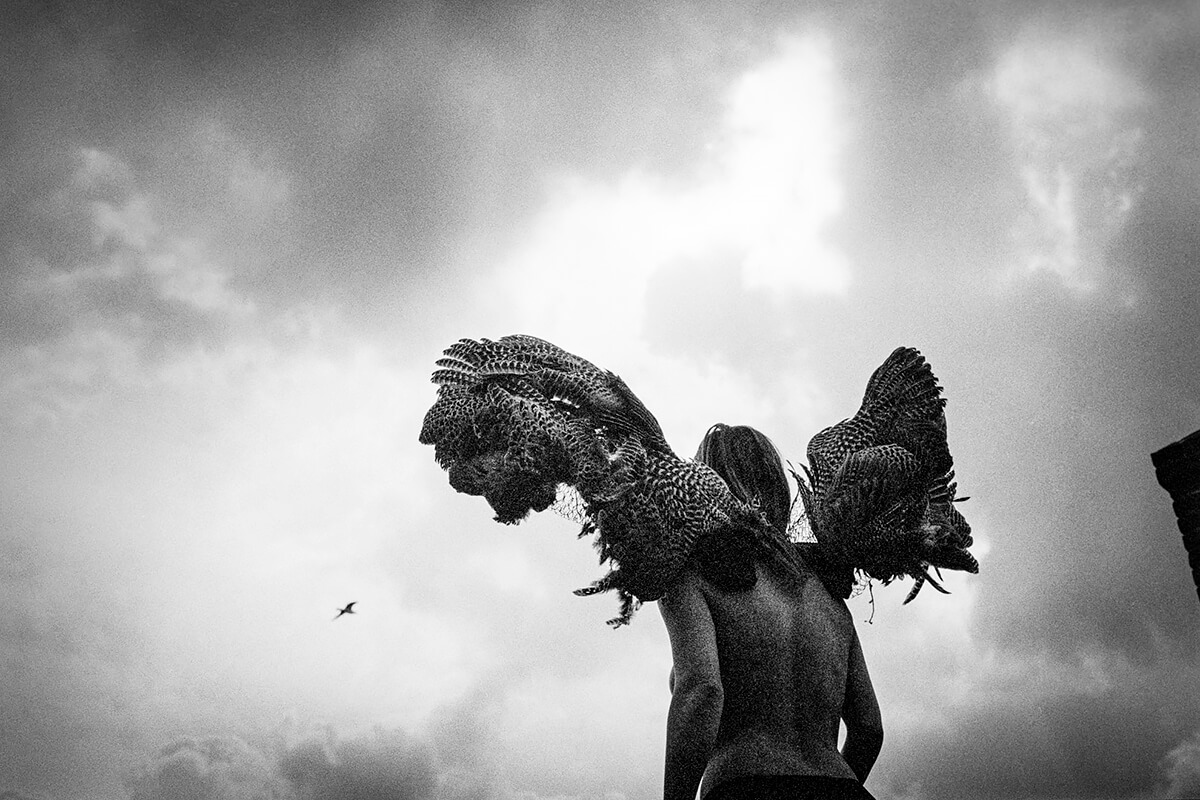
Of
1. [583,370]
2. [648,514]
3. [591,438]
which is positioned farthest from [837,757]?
[583,370]

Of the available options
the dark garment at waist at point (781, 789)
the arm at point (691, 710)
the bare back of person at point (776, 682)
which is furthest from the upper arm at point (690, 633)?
the dark garment at waist at point (781, 789)

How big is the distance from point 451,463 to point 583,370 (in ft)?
2.69

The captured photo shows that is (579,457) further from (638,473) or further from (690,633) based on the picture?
(690,633)

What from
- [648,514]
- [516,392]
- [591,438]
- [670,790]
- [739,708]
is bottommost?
[670,790]

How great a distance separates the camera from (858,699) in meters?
4.74

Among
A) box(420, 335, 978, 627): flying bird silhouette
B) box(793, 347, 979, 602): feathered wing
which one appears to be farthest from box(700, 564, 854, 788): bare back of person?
box(793, 347, 979, 602): feathered wing

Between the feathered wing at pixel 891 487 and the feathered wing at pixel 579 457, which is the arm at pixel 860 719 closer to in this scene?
the feathered wing at pixel 891 487

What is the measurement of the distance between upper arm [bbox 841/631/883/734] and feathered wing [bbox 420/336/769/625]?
2.74 feet

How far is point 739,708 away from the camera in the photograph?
14.1ft

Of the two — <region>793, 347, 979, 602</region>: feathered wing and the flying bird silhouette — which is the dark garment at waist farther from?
<region>793, 347, 979, 602</region>: feathered wing

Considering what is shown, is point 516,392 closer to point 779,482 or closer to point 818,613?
point 779,482

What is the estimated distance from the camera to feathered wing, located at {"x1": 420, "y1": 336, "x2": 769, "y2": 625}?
4.42 m

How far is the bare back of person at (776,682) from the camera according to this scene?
4.15 meters

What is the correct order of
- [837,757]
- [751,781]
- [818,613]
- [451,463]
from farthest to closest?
1. [451,463]
2. [818,613]
3. [837,757]
4. [751,781]
